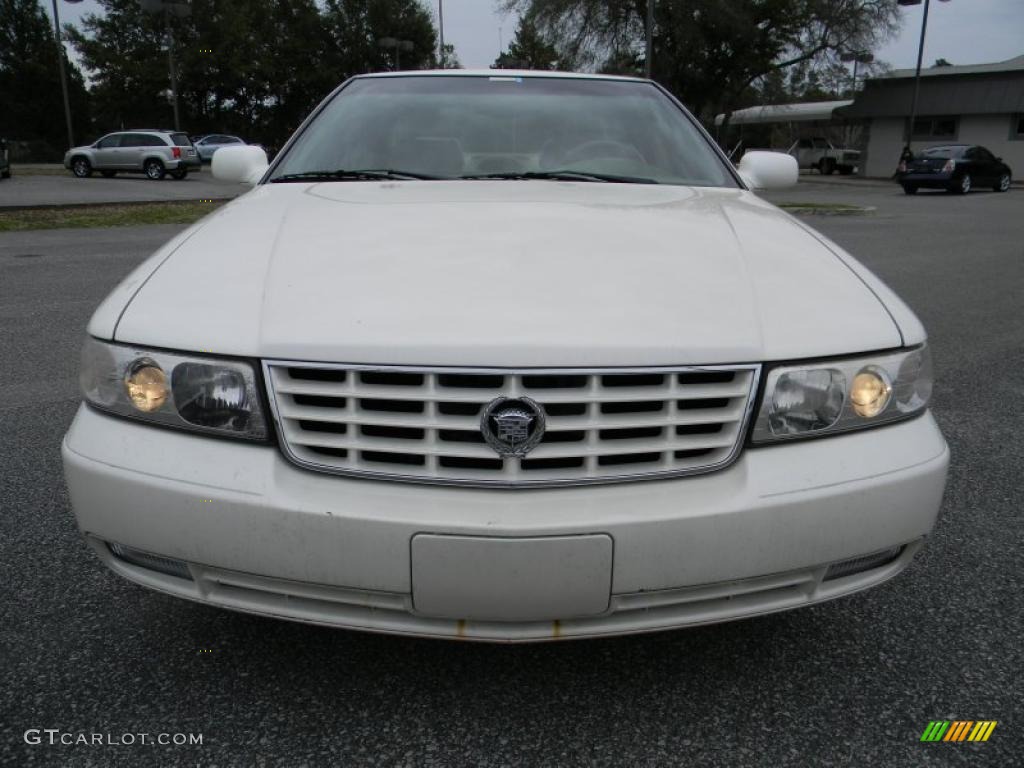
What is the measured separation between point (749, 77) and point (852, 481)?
3399cm

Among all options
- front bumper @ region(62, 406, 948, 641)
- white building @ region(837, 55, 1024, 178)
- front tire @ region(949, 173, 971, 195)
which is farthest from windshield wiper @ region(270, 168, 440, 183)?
white building @ region(837, 55, 1024, 178)

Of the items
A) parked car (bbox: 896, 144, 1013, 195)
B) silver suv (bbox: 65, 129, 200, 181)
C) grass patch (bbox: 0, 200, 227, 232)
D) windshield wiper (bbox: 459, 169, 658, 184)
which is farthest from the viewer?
silver suv (bbox: 65, 129, 200, 181)

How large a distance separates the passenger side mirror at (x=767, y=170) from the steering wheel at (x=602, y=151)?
59 centimetres

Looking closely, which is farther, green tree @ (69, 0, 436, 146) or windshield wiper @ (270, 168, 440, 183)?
green tree @ (69, 0, 436, 146)

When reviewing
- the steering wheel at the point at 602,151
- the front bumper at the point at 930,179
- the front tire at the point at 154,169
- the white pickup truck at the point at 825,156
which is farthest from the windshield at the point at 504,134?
the white pickup truck at the point at 825,156

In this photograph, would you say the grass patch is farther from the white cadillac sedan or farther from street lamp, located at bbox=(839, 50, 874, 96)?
street lamp, located at bbox=(839, 50, 874, 96)

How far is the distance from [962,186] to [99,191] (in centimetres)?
2277

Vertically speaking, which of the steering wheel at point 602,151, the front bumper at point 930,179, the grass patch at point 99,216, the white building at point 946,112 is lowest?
the grass patch at point 99,216

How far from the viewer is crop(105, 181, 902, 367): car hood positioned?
1608 millimetres

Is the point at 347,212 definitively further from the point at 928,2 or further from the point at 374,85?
the point at 928,2

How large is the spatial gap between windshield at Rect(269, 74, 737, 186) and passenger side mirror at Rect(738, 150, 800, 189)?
0.33m

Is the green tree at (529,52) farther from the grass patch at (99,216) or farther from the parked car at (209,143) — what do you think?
the grass patch at (99,216)

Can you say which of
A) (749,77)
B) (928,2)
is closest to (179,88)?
(749,77)

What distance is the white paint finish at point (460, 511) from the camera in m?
1.55
